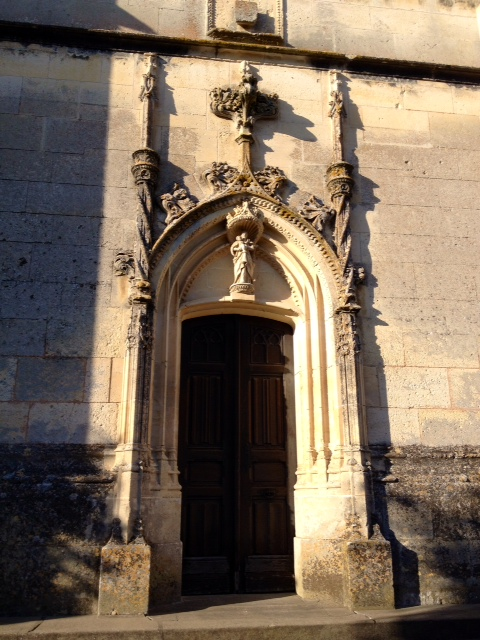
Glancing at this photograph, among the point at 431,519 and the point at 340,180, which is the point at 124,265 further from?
the point at 431,519

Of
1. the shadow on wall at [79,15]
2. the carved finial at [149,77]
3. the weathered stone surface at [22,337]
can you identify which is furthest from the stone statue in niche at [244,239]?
the shadow on wall at [79,15]

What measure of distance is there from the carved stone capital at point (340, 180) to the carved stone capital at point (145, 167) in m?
2.14

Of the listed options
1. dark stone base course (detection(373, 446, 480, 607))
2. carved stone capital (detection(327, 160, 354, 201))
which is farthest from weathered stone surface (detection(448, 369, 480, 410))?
carved stone capital (detection(327, 160, 354, 201))

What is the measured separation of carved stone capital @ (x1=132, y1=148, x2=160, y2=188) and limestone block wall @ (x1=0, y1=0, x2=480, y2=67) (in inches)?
73.1

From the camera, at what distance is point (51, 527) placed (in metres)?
5.89

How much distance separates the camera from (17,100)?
24.4 feet

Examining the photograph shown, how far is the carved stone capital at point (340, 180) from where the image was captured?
7418 mm

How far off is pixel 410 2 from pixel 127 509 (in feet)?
26.0

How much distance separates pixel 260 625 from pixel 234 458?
6.66ft

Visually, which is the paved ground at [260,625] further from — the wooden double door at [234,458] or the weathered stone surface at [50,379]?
the weathered stone surface at [50,379]

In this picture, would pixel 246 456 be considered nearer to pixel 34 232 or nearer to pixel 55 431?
pixel 55 431

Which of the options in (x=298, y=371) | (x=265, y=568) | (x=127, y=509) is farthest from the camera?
(x=298, y=371)

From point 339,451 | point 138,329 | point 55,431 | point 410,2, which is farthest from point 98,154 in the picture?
point 410,2

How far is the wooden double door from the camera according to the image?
6.64 metres
